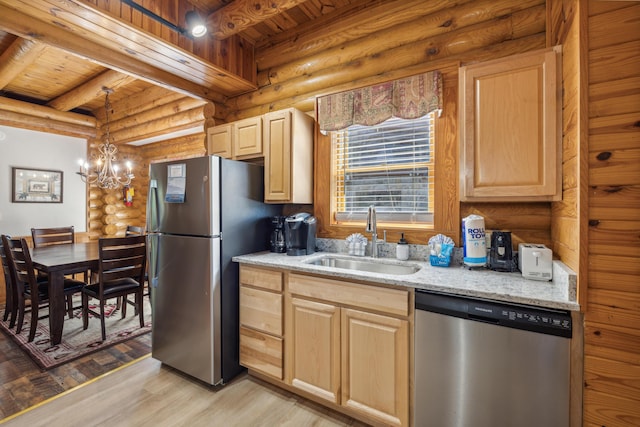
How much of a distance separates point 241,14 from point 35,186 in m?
4.49

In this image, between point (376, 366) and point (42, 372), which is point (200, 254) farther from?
point (42, 372)

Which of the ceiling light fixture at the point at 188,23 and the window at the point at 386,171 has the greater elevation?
the ceiling light fixture at the point at 188,23

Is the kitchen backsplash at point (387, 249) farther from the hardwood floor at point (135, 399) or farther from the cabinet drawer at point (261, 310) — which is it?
the hardwood floor at point (135, 399)

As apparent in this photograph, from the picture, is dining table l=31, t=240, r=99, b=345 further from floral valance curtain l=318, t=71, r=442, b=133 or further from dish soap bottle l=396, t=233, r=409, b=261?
dish soap bottle l=396, t=233, r=409, b=261

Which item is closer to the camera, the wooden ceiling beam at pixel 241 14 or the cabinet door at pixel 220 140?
the wooden ceiling beam at pixel 241 14

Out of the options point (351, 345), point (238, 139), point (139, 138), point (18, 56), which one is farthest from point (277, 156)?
point (139, 138)

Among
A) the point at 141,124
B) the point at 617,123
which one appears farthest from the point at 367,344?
the point at 141,124

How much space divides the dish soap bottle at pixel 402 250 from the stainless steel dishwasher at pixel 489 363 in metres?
0.60

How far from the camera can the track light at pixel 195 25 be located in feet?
6.75

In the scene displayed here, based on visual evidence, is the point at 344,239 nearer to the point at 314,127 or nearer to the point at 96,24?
the point at 314,127

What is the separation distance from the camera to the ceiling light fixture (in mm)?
1972

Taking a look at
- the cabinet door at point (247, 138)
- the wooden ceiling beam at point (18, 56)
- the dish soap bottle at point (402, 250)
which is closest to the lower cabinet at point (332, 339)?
the dish soap bottle at point (402, 250)

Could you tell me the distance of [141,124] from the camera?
4.96 m

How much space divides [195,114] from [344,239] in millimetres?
3132
